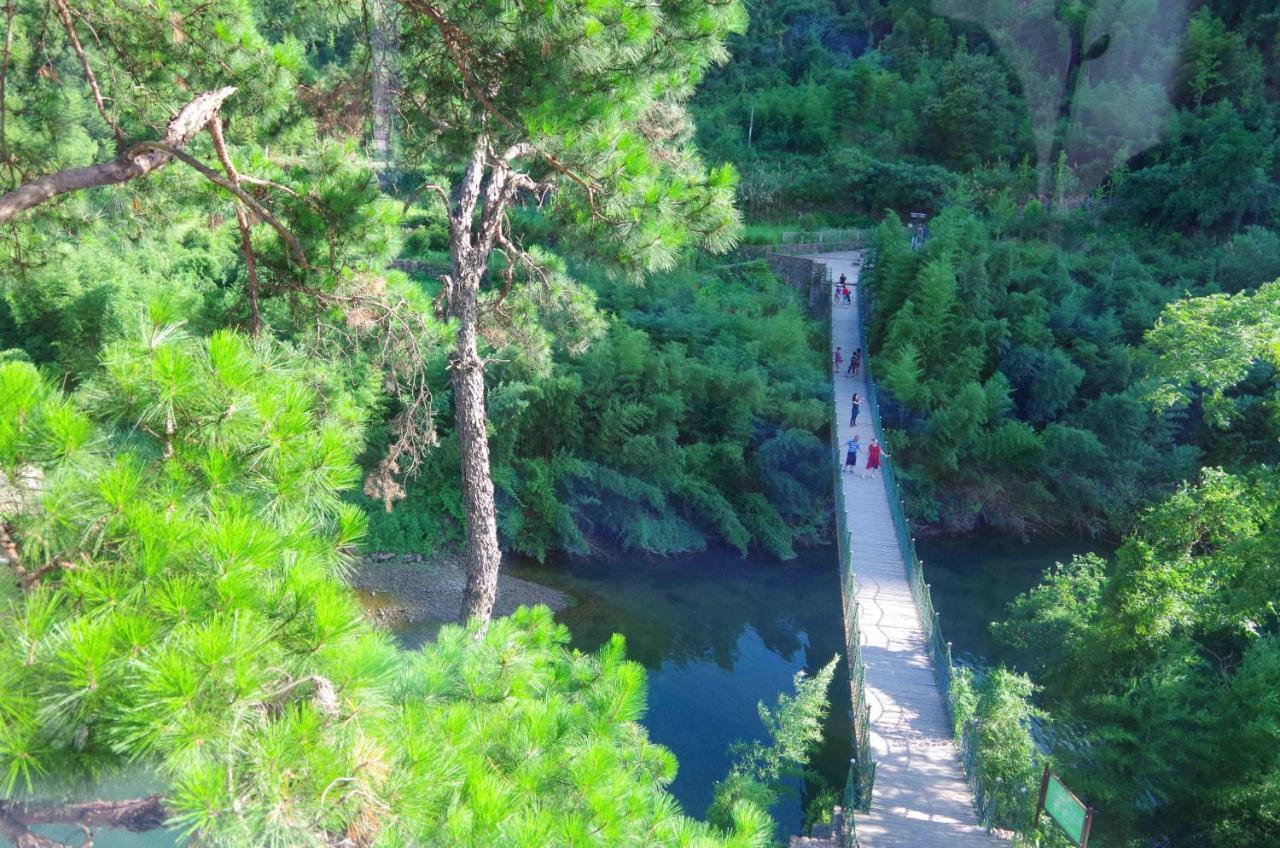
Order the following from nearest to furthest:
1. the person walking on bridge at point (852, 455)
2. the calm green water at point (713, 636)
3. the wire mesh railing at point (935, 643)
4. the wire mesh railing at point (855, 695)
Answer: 1. the wire mesh railing at point (935, 643)
2. the wire mesh railing at point (855, 695)
3. the calm green water at point (713, 636)
4. the person walking on bridge at point (852, 455)

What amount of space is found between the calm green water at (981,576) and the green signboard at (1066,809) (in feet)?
18.4

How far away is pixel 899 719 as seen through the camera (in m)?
6.74

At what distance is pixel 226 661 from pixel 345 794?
0.35 metres

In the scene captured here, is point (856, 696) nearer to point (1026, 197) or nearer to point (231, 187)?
point (231, 187)

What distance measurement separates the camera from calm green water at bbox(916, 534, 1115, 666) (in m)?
10.7

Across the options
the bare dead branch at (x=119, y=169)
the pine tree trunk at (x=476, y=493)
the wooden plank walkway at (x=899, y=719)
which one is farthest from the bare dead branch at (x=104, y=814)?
the wooden plank walkway at (x=899, y=719)

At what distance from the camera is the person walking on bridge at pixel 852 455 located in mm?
10812

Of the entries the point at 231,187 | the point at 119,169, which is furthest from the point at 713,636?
the point at 119,169

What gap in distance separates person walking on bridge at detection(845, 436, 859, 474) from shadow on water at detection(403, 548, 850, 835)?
195 centimetres

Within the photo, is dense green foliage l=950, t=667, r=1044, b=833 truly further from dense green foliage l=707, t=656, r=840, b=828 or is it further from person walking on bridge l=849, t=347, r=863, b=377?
person walking on bridge l=849, t=347, r=863, b=377

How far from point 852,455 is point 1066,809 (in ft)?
21.4

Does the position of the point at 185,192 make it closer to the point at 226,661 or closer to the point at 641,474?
the point at 226,661

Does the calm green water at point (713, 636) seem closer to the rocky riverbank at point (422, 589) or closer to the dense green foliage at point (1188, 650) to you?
the rocky riverbank at point (422, 589)

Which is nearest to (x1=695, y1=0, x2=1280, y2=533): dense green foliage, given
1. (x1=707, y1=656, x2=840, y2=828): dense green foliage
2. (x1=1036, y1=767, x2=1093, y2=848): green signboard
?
(x1=707, y1=656, x2=840, y2=828): dense green foliage
